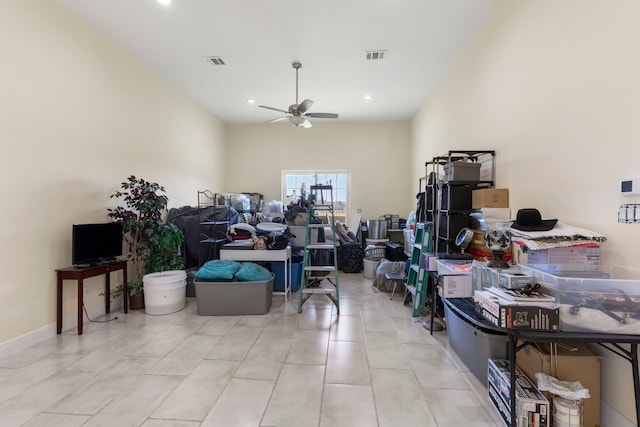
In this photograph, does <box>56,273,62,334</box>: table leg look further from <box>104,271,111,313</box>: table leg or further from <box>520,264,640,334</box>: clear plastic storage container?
<box>520,264,640,334</box>: clear plastic storage container

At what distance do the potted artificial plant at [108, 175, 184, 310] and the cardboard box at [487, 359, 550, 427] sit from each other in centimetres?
398

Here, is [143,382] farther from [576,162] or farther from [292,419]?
[576,162]

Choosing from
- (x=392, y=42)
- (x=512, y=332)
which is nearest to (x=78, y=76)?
(x=392, y=42)

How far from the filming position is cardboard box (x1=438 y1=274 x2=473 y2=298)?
2521mm

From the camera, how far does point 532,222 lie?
6.95 ft

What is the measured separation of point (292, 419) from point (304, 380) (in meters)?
0.42

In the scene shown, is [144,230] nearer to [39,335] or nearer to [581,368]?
[39,335]

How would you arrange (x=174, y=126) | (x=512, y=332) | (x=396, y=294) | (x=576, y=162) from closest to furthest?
(x=512, y=332) < (x=576, y=162) < (x=396, y=294) < (x=174, y=126)

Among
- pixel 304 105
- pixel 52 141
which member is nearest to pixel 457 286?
pixel 304 105

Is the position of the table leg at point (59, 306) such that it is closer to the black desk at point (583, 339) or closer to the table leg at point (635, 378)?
the black desk at point (583, 339)

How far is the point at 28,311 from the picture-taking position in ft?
9.16

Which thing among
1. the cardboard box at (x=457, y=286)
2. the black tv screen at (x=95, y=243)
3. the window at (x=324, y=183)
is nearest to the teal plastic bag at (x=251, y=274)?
the black tv screen at (x=95, y=243)

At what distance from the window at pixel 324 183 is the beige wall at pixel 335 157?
0.15 m

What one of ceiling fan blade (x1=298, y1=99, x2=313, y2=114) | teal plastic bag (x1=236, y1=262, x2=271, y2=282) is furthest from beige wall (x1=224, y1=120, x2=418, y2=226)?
teal plastic bag (x1=236, y1=262, x2=271, y2=282)
